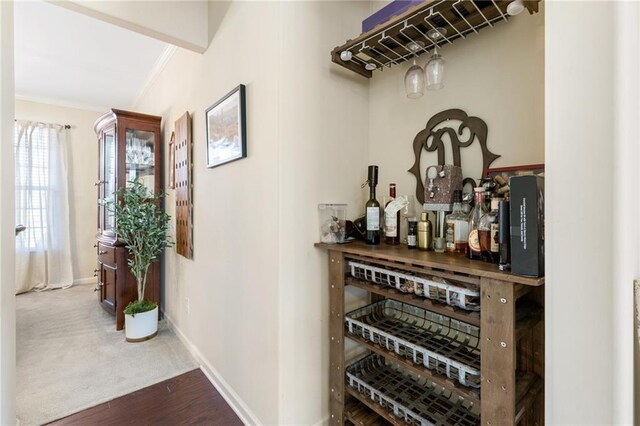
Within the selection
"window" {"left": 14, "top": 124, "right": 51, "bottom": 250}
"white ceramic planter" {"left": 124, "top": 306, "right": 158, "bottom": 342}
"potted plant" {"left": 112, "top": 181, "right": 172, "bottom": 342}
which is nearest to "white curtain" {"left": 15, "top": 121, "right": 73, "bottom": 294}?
"window" {"left": 14, "top": 124, "right": 51, "bottom": 250}

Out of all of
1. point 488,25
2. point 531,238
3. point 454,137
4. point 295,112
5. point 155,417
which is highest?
point 488,25

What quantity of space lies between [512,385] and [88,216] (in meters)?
5.47

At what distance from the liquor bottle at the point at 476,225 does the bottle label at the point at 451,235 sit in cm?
7

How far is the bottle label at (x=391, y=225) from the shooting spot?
1299 mm

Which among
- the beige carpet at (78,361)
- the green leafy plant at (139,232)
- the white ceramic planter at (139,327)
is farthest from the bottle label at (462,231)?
the white ceramic planter at (139,327)

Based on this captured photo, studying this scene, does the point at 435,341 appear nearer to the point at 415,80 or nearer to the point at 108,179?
the point at 415,80

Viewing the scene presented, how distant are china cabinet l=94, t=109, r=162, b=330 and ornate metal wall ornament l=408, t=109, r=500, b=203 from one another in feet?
9.24

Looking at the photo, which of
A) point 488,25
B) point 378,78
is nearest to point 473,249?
point 488,25

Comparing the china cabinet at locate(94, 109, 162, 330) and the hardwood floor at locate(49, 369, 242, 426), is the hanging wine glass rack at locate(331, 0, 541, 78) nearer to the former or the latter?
the hardwood floor at locate(49, 369, 242, 426)

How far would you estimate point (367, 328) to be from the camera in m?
1.21

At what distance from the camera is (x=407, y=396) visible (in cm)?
121

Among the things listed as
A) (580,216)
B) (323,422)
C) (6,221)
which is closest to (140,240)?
(6,221)

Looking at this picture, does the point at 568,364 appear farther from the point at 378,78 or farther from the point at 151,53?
the point at 151,53

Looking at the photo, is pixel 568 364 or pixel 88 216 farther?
pixel 88 216
